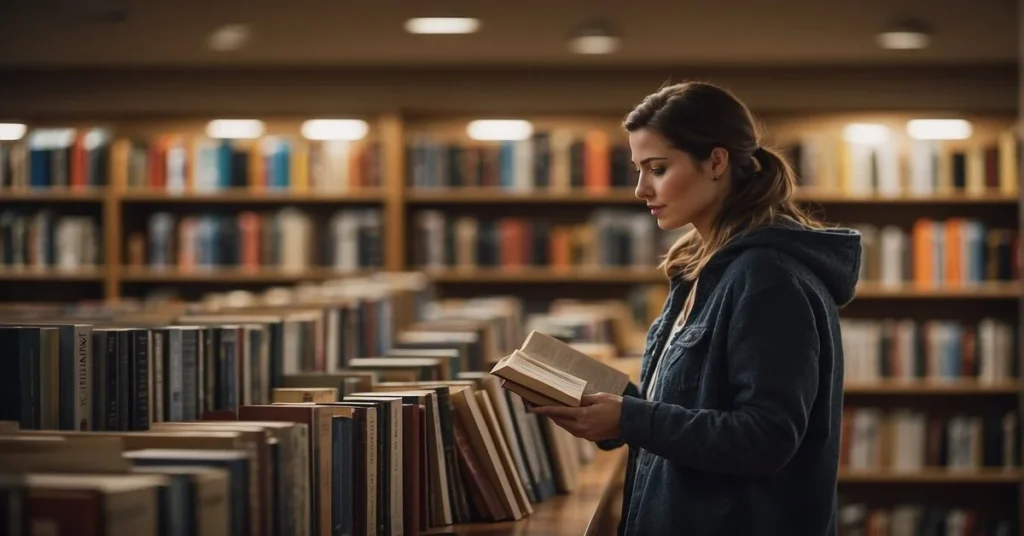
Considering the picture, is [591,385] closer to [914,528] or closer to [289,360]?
[289,360]

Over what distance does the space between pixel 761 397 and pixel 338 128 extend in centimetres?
492

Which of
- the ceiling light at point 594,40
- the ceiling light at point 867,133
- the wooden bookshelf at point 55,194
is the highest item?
the ceiling light at point 594,40

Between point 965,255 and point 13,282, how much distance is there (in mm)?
4992

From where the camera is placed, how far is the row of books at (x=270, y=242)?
20.7 feet

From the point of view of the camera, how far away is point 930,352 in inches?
241

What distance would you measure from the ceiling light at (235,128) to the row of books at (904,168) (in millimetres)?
2746

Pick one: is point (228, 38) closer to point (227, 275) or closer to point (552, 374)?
point (227, 275)

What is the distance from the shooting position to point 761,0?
15.5 feet

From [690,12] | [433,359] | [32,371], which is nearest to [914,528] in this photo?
[690,12]

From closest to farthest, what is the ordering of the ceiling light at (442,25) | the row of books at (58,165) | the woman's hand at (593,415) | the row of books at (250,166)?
the woman's hand at (593,415) < the ceiling light at (442,25) < the row of books at (250,166) < the row of books at (58,165)

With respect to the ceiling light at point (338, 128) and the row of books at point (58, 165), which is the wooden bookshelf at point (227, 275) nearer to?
the row of books at point (58, 165)

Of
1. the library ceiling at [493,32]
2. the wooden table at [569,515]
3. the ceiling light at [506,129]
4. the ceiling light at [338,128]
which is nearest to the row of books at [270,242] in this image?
the ceiling light at [338,128]

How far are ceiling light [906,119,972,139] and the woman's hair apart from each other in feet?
14.9

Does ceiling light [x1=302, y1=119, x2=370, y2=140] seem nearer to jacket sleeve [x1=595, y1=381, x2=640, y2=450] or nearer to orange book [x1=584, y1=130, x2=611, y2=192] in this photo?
orange book [x1=584, y1=130, x2=611, y2=192]
